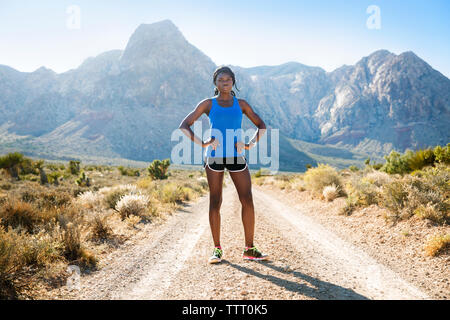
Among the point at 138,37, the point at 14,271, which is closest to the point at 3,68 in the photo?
the point at 138,37

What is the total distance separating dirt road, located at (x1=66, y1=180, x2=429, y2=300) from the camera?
3.01m

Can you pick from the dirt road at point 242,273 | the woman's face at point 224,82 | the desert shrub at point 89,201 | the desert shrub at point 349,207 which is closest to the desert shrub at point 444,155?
the desert shrub at point 349,207

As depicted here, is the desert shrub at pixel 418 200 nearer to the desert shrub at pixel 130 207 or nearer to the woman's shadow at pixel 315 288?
the woman's shadow at pixel 315 288

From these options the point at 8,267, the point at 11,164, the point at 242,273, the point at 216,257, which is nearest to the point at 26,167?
the point at 11,164

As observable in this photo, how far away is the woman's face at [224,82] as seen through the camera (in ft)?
13.6

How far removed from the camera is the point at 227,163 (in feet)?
13.3

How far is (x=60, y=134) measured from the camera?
10275 cm

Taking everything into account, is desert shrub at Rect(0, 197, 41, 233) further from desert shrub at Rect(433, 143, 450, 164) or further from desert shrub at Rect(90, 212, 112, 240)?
desert shrub at Rect(433, 143, 450, 164)

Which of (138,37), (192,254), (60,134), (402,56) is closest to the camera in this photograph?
(192,254)

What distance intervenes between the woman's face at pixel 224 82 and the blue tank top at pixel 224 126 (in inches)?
8.3

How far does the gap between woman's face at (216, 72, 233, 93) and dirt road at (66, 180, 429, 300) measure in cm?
268

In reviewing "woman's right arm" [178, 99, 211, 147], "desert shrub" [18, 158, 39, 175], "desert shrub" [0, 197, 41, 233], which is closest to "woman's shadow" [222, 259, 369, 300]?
"woman's right arm" [178, 99, 211, 147]

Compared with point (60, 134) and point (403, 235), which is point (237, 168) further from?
point (60, 134)
